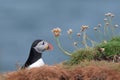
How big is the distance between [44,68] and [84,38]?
3.70 metres

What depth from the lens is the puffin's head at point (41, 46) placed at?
12.8 m

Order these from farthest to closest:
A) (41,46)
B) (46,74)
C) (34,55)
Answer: (41,46), (34,55), (46,74)

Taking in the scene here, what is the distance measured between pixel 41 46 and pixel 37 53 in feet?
0.93

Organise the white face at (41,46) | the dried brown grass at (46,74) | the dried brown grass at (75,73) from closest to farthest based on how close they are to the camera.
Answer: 1. the dried brown grass at (75,73)
2. the dried brown grass at (46,74)
3. the white face at (41,46)

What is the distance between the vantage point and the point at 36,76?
10.6 metres

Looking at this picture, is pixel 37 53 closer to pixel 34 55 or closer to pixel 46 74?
pixel 34 55

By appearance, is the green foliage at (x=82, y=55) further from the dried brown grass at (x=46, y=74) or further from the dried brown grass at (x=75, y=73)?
the dried brown grass at (x=46, y=74)

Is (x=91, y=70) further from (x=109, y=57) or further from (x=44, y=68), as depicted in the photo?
(x=109, y=57)

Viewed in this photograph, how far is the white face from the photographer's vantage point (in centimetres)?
1279

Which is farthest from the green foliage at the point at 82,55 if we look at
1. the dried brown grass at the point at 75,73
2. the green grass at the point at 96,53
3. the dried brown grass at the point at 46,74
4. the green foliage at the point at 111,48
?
the dried brown grass at the point at 46,74

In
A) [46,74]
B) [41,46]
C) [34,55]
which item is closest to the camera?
[46,74]

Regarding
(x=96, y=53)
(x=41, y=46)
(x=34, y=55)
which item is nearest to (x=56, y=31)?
(x=41, y=46)

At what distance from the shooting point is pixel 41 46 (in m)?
12.9

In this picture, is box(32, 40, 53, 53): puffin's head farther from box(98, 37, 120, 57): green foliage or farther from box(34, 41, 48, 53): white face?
box(98, 37, 120, 57): green foliage
